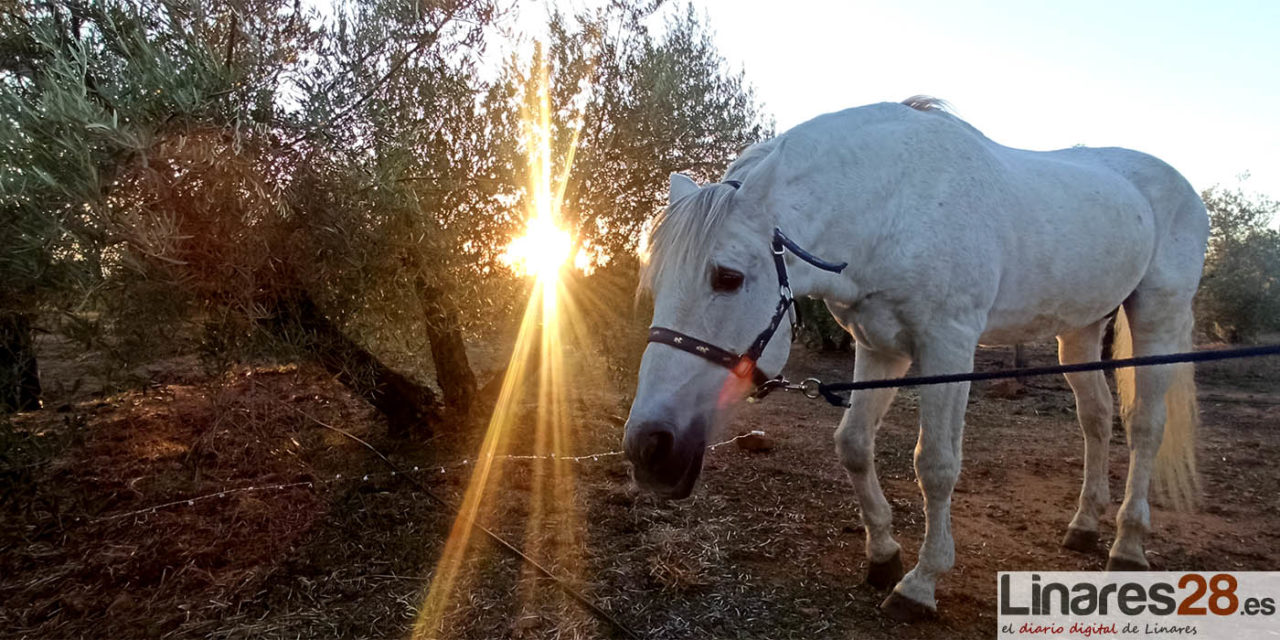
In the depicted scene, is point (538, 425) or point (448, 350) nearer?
point (448, 350)

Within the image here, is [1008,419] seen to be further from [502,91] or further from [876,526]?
[502,91]

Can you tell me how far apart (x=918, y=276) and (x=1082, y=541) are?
2333mm

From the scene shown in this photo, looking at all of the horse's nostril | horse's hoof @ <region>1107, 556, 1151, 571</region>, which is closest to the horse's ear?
the horse's nostril

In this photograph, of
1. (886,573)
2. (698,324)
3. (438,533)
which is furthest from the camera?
(438,533)

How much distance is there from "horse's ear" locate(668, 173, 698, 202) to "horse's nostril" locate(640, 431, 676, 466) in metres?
0.92

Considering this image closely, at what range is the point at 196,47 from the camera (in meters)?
2.57

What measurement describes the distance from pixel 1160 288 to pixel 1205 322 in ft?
56.4

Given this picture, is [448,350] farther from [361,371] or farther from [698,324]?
[698,324]

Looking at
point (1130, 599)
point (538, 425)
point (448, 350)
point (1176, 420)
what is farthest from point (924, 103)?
point (538, 425)

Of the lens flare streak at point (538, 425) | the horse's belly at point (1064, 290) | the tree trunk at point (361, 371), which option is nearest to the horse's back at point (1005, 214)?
the horse's belly at point (1064, 290)

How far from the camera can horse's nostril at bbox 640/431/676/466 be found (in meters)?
1.91

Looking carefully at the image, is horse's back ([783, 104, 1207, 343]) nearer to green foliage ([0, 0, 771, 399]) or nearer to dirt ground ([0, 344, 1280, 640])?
dirt ground ([0, 344, 1280, 640])

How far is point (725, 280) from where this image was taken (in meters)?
2.07

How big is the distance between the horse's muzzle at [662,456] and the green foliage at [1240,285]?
18.5 metres
